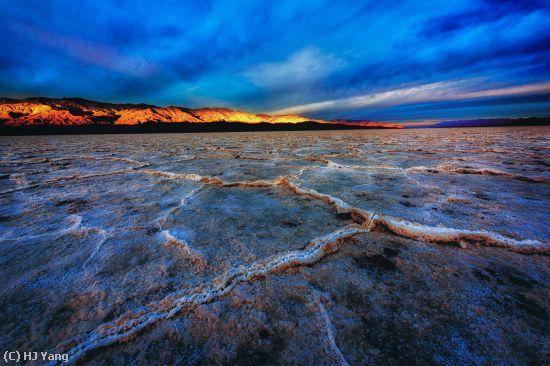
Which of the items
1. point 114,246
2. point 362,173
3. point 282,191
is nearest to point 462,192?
point 362,173

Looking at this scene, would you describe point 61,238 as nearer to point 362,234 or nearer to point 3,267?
point 3,267

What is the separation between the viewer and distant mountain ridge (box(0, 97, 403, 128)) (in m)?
39.6

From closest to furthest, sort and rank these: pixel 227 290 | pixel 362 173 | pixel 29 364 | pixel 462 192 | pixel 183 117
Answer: pixel 29 364 < pixel 227 290 < pixel 462 192 < pixel 362 173 < pixel 183 117

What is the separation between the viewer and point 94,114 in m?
51.6

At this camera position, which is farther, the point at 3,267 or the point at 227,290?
the point at 3,267

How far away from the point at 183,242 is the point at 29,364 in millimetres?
556

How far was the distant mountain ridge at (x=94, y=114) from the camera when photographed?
39562 millimetres

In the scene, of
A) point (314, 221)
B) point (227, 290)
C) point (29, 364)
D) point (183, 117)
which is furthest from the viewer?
point (183, 117)

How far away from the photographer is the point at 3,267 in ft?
2.92
